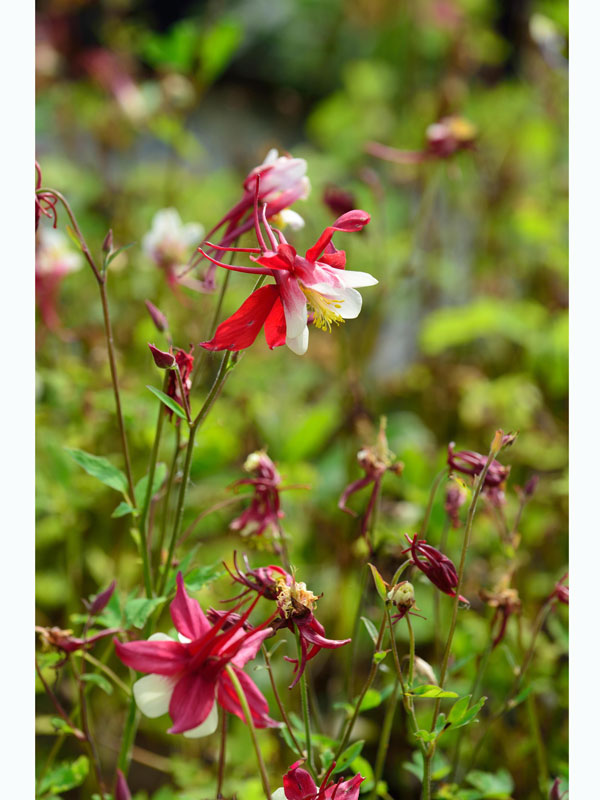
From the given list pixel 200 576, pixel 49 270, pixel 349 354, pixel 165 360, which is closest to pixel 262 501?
pixel 200 576

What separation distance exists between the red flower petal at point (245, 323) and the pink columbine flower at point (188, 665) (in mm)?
113

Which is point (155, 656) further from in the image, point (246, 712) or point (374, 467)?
point (374, 467)

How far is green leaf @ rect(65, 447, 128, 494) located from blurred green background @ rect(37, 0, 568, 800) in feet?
0.15

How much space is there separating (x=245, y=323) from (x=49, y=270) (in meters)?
0.58

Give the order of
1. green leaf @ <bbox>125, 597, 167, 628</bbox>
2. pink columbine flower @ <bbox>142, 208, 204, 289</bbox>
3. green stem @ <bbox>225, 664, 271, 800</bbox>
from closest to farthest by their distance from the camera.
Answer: green stem @ <bbox>225, 664, 271, 800</bbox> < green leaf @ <bbox>125, 597, 167, 628</bbox> < pink columbine flower @ <bbox>142, 208, 204, 289</bbox>

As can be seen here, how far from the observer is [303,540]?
3.39ft

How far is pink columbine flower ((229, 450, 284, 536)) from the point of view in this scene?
548 mm

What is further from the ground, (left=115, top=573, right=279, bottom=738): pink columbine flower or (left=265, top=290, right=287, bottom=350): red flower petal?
(left=265, top=290, right=287, bottom=350): red flower petal

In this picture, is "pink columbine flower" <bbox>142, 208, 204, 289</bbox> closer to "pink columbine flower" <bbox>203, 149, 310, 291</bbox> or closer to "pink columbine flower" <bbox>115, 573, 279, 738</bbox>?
"pink columbine flower" <bbox>203, 149, 310, 291</bbox>

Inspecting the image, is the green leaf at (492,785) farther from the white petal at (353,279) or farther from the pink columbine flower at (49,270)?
the pink columbine flower at (49,270)

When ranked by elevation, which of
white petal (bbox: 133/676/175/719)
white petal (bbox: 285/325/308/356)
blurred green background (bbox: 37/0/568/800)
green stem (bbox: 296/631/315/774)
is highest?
white petal (bbox: 285/325/308/356)

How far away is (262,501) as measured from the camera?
57cm

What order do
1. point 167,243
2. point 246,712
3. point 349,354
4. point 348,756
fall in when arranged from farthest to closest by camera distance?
1. point 349,354
2. point 167,243
3. point 348,756
4. point 246,712

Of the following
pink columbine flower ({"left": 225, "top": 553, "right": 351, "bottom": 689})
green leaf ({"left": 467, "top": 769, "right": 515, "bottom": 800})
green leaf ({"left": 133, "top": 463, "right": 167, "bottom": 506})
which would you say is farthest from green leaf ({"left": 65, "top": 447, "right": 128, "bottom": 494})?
green leaf ({"left": 467, "top": 769, "right": 515, "bottom": 800})
